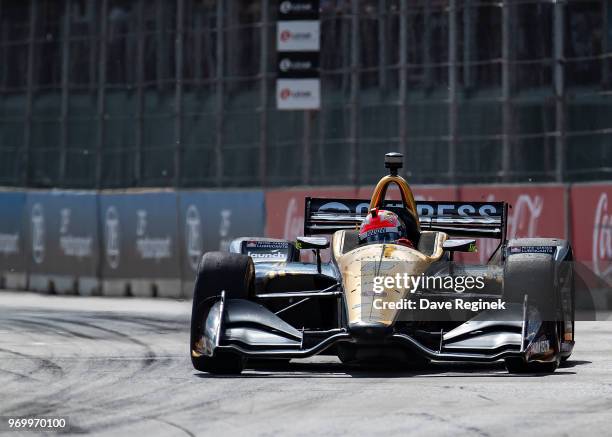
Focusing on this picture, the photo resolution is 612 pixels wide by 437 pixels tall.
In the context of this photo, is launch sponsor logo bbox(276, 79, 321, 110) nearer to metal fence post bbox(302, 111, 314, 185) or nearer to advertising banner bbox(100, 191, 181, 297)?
metal fence post bbox(302, 111, 314, 185)

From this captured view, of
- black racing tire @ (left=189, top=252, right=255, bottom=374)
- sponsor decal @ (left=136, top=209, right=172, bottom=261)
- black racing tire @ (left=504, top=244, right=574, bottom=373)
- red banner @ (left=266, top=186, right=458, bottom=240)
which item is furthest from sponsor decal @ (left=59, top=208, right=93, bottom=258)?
black racing tire @ (left=504, top=244, right=574, bottom=373)

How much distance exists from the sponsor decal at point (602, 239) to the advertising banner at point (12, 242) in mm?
11442

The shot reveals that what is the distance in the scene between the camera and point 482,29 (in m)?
23.1

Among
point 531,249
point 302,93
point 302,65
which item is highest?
point 302,65

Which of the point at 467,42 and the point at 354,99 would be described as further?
the point at 354,99

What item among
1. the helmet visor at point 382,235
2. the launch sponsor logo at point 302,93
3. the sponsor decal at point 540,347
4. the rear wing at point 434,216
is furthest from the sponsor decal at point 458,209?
the launch sponsor logo at point 302,93

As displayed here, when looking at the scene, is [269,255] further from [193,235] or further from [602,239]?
[193,235]

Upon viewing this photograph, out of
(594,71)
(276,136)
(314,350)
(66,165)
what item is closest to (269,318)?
(314,350)

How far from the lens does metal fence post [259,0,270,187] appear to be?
25328 mm

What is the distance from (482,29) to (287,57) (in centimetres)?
363

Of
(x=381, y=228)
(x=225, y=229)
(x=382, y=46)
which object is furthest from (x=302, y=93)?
(x=381, y=228)

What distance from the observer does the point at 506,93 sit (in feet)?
74.7

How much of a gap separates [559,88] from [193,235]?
6.71 meters

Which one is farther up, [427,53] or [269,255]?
[427,53]
